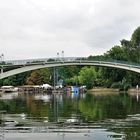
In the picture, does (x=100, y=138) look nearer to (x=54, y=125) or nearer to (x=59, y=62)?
(x=54, y=125)

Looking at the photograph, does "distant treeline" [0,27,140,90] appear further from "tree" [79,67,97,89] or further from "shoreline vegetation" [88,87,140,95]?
"shoreline vegetation" [88,87,140,95]

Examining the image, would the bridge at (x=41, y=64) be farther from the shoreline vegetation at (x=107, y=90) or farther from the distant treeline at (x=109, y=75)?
the shoreline vegetation at (x=107, y=90)

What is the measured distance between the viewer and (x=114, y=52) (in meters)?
135

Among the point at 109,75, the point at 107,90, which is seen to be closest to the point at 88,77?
the point at 109,75

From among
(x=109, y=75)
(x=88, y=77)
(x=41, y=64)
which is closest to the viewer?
(x=41, y=64)

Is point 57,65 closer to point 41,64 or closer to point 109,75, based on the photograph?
point 41,64

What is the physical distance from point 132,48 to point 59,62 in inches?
1686

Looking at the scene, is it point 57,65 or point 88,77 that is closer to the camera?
point 57,65

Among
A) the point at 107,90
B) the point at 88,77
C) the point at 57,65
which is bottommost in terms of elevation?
the point at 107,90

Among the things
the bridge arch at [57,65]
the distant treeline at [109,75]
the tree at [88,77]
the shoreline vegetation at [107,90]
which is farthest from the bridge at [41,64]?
the tree at [88,77]

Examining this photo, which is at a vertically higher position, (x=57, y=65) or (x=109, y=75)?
(x=57, y=65)

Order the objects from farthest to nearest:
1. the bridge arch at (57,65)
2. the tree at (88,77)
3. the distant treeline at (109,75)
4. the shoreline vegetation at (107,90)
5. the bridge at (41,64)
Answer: the tree at (88,77)
the distant treeline at (109,75)
the shoreline vegetation at (107,90)
the bridge arch at (57,65)
the bridge at (41,64)

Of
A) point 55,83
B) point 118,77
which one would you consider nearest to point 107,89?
point 118,77

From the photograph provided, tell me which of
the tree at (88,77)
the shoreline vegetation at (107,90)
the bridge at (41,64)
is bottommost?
the shoreline vegetation at (107,90)
